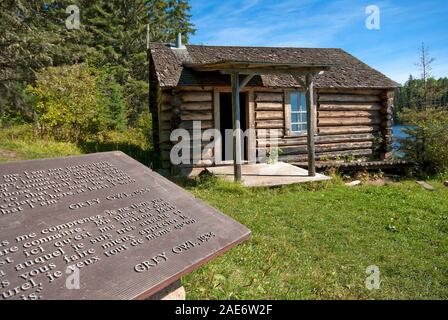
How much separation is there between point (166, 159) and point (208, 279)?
7.81 metres

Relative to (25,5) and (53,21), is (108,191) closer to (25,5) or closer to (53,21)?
(25,5)

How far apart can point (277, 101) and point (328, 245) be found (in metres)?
7.64

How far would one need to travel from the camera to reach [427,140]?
12.4 metres

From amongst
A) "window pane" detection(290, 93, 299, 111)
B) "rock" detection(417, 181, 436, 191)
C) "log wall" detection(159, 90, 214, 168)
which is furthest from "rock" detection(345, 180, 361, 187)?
"log wall" detection(159, 90, 214, 168)

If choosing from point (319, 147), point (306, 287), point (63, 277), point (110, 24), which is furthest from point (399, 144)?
point (110, 24)

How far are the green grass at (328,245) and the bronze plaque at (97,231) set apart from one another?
982mm

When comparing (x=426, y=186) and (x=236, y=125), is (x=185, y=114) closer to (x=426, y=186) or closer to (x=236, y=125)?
(x=236, y=125)

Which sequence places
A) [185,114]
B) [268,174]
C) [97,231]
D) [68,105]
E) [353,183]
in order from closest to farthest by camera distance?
[97,231] → [268,174] → [353,183] → [185,114] → [68,105]

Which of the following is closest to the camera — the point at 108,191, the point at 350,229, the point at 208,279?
the point at 108,191

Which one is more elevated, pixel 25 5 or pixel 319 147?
pixel 25 5

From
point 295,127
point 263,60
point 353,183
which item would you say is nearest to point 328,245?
point 353,183

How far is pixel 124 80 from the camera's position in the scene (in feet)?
84.7

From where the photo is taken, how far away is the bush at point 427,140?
1196 centimetres
